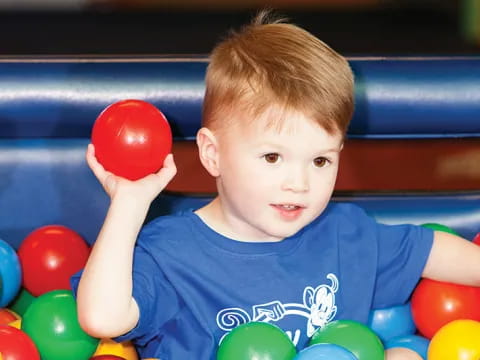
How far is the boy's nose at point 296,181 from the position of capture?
1262 mm

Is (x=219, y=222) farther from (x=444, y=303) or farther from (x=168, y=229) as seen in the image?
(x=444, y=303)

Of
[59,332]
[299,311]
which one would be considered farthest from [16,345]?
[299,311]

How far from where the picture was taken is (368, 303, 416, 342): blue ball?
1.50 m

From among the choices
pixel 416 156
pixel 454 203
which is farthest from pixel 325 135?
pixel 416 156

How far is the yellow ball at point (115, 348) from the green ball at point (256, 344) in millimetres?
189

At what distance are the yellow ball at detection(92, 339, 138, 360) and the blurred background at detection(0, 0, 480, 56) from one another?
9.51 ft

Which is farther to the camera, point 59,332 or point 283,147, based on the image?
point 59,332

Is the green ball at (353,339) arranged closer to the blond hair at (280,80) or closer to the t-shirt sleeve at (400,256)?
the t-shirt sleeve at (400,256)

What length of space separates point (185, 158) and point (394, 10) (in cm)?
347

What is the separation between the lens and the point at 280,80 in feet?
4.20

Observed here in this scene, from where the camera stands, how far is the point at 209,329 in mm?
1339

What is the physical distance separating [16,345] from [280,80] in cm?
54

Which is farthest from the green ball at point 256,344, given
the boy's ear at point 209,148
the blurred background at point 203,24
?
the blurred background at point 203,24

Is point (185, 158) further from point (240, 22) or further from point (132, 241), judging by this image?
point (240, 22)
